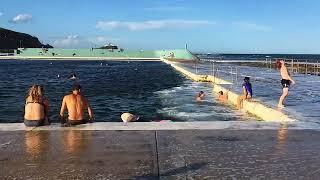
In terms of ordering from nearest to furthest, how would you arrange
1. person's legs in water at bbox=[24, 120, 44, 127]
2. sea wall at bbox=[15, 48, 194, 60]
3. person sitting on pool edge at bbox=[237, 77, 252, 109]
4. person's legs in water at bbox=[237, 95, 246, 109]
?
person's legs in water at bbox=[24, 120, 44, 127] < person sitting on pool edge at bbox=[237, 77, 252, 109] < person's legs in water at bbox=[237, 95, 246, 109] < sea wall at bbox=[15, 48, 194, 60]

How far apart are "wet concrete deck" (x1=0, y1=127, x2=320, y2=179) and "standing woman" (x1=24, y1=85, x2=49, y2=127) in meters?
0.64

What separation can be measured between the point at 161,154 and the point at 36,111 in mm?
3760

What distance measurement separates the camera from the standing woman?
10453 mm

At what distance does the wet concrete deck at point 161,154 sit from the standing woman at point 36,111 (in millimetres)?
644

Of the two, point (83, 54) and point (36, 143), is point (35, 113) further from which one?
point (83, 54)

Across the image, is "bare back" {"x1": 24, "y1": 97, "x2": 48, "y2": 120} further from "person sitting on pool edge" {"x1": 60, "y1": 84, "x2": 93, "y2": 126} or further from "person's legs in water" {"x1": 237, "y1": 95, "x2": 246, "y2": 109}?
"person's legs in water" {"x1": 237, "y1": 95, "x2": 246, "y2": 109}

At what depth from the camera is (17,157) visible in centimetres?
757

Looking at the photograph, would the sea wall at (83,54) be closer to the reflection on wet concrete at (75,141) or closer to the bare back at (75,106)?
the bare back at (75,106)

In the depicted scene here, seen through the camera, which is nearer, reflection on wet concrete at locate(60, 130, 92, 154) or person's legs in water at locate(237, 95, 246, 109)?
reflection on wet concrete at locate(60, 130, 92, 154)

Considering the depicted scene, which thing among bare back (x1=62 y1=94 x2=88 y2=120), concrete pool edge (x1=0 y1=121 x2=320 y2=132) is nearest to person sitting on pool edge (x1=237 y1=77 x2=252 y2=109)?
concrete pool edge (x1=0 y1=121 x2=320 y2=132)

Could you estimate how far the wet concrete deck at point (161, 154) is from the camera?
262 inches

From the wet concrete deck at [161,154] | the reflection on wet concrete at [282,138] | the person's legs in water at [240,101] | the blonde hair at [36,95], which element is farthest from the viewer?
the person's legs in water at [240,101]

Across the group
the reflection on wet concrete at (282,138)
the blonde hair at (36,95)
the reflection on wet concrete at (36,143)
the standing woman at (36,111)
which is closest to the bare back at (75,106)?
the standing woman at (36,111)

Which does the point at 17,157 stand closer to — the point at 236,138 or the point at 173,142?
the point at 173,142
